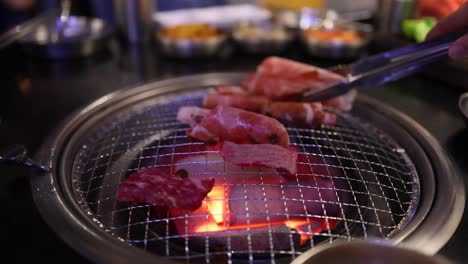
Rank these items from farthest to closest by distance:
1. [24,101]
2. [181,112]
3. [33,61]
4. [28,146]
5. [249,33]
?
[249,33]
[33,61]
[24,101]
[181,112]
[28,146]

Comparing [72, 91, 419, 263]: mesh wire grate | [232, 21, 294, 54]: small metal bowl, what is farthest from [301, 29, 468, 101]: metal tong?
[232, 21, 294, 54]: small metal bowl

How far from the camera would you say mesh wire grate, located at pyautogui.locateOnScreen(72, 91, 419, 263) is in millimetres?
1437

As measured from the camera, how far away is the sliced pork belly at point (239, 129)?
1.76 metres

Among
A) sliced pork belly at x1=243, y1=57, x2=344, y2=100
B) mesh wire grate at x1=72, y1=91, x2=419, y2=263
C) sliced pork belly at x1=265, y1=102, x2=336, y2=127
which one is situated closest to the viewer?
mesh wire grate at x1=72, y1=91, x2=419, y2=263

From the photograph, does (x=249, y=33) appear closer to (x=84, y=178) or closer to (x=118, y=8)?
(x=118, y=8)

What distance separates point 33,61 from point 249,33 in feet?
5.51

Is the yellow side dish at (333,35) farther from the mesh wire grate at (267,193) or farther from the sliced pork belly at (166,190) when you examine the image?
the sliced pork belly at (166,190)

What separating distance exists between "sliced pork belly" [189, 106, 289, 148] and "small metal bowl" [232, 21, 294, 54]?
1400 millimetres

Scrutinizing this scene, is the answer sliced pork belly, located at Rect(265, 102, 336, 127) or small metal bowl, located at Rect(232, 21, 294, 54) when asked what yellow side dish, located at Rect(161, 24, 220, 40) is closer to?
small metal bowl, located at Rect(232, 21, 294, 54)

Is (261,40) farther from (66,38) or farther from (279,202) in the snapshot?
(279,202)

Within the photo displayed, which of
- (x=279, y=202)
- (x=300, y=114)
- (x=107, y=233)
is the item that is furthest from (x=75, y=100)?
(x=279, y=202)

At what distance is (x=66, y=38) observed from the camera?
308 centimetres

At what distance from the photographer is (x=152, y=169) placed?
63.6 inches

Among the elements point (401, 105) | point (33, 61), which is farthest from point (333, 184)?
point (33, 61)
